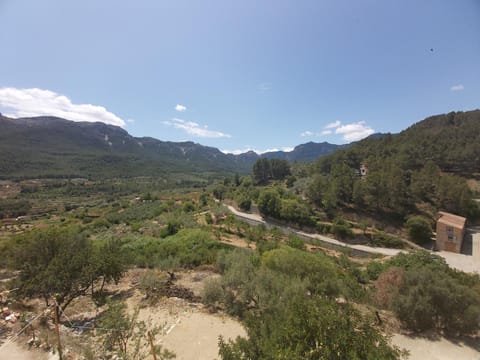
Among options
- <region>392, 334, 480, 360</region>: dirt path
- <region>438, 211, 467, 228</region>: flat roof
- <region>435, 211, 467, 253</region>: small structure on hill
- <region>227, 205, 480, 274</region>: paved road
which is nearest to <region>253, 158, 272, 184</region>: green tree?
<region>227, 205, 480, 274</region>: paved road

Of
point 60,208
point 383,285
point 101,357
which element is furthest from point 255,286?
point 60,208

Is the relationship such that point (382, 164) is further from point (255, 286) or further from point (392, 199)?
point (255, 286)

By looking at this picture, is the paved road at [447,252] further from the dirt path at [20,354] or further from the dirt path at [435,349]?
the dirt path at [20,354]

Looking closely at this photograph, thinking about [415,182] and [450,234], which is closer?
[450,234]

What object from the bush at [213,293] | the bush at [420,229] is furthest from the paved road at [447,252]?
the bush at [213,293]

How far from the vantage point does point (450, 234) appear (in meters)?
30.1

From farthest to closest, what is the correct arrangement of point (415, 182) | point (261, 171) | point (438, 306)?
point (261, 171)
point (415, 182)
point (438, 306)

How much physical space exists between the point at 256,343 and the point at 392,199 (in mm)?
44148

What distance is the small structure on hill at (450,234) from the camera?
96.3 feet

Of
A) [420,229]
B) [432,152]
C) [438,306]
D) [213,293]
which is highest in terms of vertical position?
[432,152]

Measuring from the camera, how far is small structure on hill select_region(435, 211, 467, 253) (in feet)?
96.3

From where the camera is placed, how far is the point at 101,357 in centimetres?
855

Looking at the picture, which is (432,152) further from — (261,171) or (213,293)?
(213,293)

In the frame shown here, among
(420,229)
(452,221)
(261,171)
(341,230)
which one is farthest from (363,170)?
(261,171)
